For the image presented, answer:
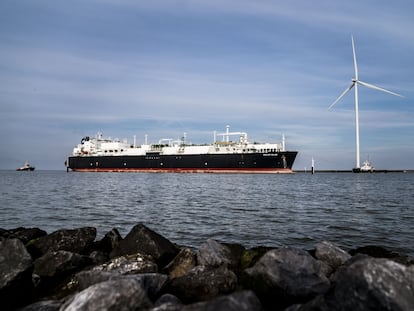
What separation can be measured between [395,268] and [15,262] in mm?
5695

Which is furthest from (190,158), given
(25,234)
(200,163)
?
(25,234)

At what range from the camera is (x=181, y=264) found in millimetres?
6336

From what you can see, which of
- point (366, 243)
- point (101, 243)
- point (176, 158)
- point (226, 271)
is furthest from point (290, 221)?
point (176, 158)

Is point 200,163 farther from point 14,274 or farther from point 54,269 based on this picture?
point 14,274

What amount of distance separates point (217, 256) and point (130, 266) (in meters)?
1.65

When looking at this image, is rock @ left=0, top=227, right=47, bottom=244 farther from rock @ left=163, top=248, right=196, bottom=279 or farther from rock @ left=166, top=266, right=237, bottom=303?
rock @ left=166, top=266, right=237, bottom=303

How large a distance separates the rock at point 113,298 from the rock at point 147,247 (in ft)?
8.76

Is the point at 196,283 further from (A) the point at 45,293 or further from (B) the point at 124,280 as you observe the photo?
(A) the point at 45,293

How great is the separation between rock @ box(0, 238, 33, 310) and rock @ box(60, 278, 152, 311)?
6.09 ft

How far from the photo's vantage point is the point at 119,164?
96750 millimetres

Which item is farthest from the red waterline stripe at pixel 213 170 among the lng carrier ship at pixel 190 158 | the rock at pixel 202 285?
the rock at pixel 202 285

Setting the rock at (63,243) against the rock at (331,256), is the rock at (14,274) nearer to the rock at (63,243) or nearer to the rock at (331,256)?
the rock at (63,243)

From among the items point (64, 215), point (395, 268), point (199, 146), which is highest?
A: point (199, 146)

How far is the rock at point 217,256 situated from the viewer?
6.34 metres
